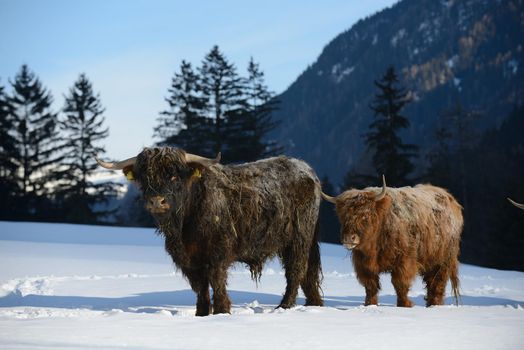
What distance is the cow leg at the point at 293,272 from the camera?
319 inches

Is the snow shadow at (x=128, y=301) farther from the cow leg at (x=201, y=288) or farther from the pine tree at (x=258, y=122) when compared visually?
the pine tree at (x=258, y=122)

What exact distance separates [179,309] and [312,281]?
1.96 meters

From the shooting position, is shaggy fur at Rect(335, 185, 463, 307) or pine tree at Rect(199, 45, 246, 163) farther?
pine tree at Rect(199, 45, 246, 163)

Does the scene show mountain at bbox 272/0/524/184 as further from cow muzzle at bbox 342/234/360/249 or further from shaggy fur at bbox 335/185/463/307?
cow muzzle at bbox 342/234/360/249

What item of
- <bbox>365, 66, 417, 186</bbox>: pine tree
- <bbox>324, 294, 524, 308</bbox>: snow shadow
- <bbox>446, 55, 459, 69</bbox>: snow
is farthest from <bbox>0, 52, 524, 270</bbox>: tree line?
<bbox>446, 55, 459, 69</bbox>: snow

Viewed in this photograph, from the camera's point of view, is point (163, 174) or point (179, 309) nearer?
point (163, 174)

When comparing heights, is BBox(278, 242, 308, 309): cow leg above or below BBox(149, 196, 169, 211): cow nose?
below

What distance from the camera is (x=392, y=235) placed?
8188 millimetres

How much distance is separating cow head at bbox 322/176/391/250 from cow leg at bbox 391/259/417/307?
0.51m

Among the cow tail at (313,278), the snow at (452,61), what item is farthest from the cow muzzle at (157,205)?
the snow at (452,61)

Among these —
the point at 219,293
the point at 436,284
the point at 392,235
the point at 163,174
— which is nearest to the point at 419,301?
the point at 436,284

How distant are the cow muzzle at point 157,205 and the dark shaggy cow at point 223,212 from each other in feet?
0.04

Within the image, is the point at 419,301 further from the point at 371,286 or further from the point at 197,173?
the point at 197,173

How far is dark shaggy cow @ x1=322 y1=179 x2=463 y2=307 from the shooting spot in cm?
810
